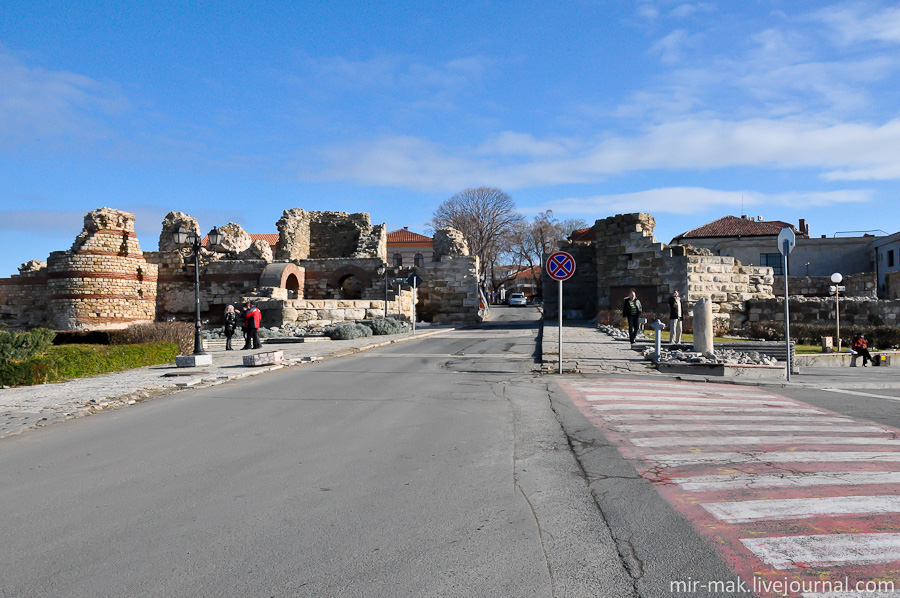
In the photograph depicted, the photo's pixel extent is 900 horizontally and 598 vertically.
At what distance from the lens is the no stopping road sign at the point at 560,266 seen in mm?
13719

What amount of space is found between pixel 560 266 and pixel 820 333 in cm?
1447

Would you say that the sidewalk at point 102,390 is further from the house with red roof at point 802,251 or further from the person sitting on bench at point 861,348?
the house with red roof at point 802,251

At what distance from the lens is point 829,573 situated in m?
3.48

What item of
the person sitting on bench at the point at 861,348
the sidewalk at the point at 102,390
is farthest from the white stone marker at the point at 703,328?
the sidewalk at the point at 102,390

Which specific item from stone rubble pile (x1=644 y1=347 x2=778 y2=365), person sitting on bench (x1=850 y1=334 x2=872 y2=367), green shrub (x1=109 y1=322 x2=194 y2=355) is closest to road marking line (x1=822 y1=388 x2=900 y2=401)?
stone rubble pile (x1=644 y1=347 x2=778 y2=365)

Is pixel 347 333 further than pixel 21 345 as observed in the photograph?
Yes

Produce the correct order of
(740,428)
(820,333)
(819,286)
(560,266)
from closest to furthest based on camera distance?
(740,428) < (560,266) < (820,333) < (819,286)

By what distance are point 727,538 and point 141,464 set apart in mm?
5088

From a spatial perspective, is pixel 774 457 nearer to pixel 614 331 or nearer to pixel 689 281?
pixel 614 331

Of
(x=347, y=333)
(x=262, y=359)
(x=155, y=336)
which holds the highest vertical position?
(x=155, y=336)

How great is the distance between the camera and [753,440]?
6.96 m

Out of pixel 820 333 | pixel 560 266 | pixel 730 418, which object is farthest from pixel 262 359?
pixel 820 333

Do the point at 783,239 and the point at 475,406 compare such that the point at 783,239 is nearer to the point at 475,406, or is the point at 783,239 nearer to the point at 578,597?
the point at 475,406

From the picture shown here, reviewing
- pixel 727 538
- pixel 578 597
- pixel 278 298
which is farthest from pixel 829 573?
pixel 278 298
